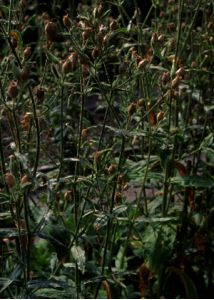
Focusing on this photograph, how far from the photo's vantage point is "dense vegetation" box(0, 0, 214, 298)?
7.47 ft

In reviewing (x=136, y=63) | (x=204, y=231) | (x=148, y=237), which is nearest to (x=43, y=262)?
(x=148, y=237)

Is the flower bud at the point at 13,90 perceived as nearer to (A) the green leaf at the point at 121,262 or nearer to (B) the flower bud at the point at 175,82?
(B) the flower bud at the point at 175,82

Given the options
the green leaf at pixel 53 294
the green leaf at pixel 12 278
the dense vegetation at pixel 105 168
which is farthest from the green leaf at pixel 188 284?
the green leaf at pixel 12 278

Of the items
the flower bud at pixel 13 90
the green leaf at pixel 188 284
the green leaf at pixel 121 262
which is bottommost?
the green leaf at pixel 188 284

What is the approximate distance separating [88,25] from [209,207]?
1.83 meters

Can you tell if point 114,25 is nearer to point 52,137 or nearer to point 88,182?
point 88,182

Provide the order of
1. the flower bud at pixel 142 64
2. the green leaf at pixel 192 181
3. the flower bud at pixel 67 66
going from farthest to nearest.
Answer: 1. the green leaf at pixel 192 181
2. the flower bud at pixel 142 64
3. the flower bud at pixel 67 66

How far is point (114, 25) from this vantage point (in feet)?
8.34

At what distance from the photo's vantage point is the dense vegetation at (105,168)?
7.47 ft

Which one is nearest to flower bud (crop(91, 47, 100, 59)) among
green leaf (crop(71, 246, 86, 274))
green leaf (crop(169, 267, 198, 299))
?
green leaf (crop(71, 246, 86, 274))

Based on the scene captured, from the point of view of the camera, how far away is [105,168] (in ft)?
A: 8.52

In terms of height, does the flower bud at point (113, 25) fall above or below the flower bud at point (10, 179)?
above

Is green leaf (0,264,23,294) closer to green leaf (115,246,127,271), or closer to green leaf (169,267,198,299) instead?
green leaf (115,246,127,271)

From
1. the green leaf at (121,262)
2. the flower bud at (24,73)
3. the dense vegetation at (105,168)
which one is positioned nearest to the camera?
the flower bud at (24,73)
